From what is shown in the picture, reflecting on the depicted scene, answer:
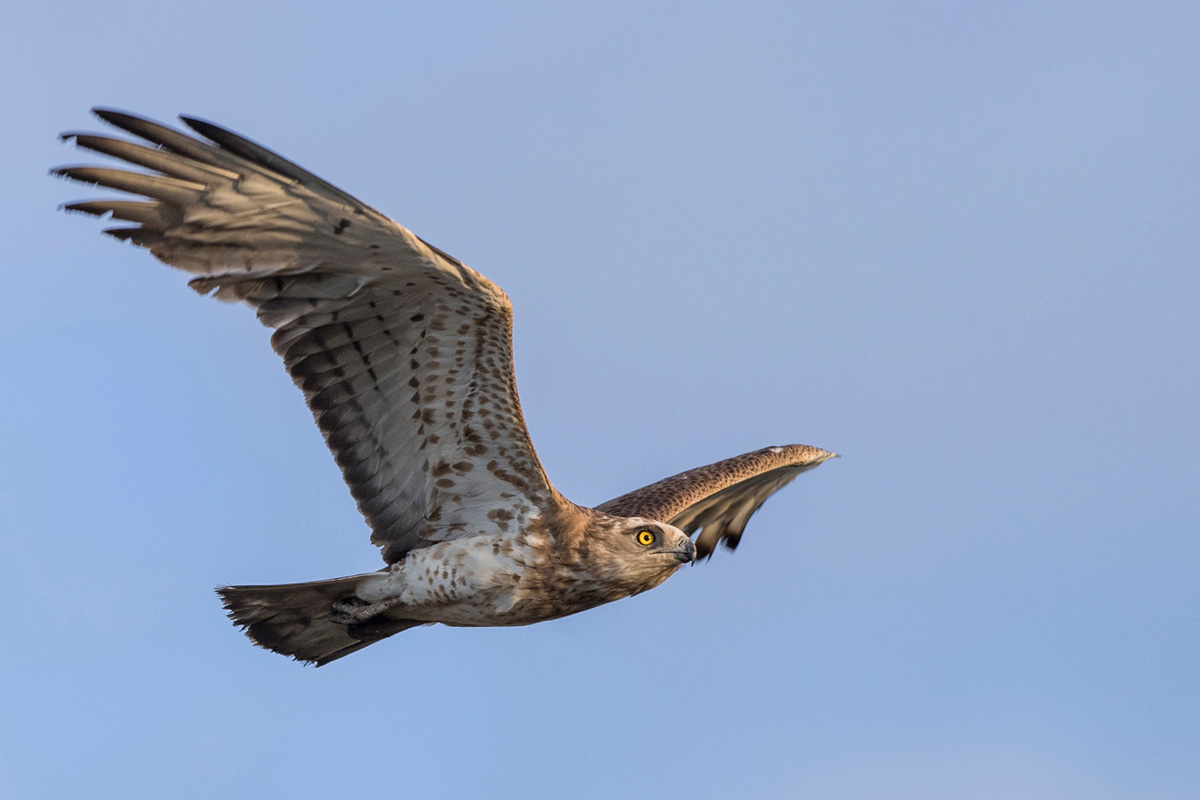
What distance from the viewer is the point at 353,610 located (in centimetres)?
1120

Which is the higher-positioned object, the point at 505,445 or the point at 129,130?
the point at 129,130

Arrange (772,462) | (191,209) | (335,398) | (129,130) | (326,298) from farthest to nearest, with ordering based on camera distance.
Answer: (772,462), (335,398), (326,298), (191,209), (129,130)

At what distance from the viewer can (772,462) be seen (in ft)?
47.1

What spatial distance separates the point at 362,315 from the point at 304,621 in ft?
8.60

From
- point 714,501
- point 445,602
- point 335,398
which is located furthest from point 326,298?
point 714,501

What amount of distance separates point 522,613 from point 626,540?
94 cm

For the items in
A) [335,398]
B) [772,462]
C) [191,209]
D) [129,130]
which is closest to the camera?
[129,130]

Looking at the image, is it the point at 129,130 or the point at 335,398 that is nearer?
the point at 129,130

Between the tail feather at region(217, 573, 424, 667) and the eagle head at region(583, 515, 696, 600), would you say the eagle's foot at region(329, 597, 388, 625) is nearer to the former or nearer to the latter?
the tail feather at region(217, 573, 424, 667)

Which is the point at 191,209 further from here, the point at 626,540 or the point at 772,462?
the point at 772,462

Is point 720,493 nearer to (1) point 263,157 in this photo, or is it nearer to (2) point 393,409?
(2) point 393,409

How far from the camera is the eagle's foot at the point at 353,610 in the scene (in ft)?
36.5

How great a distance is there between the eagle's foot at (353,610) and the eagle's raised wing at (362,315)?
1.37ft

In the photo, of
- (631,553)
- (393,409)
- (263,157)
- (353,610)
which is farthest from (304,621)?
(263,157)
